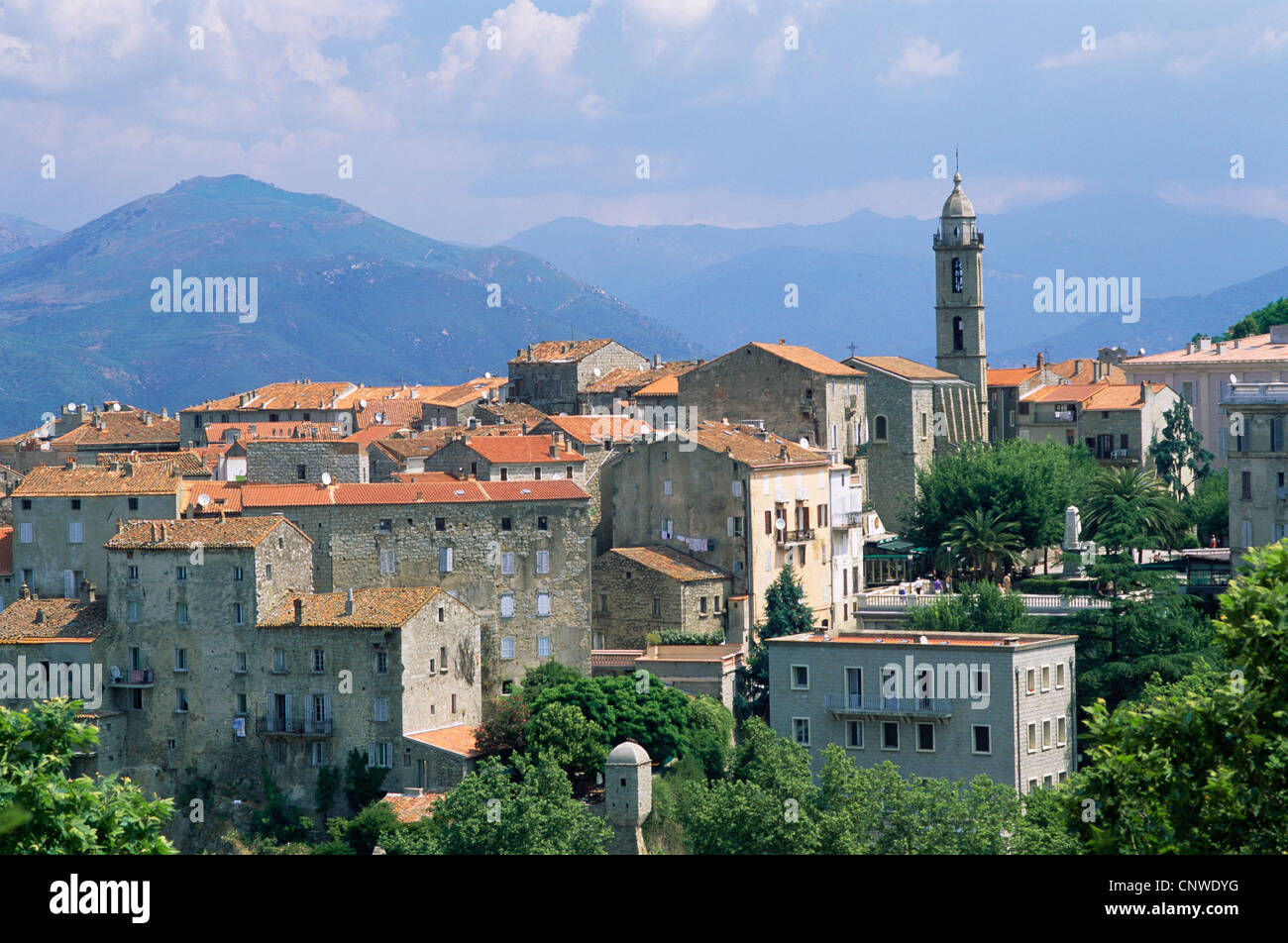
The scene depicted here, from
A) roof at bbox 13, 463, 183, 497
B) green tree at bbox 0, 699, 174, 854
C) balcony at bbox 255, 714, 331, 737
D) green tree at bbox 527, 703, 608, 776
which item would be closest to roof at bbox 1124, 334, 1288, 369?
green tree at bbox 527, 703, 608, 776

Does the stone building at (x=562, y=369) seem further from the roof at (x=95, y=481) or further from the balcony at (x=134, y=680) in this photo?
Result: the balcony at (x=134, y=680)

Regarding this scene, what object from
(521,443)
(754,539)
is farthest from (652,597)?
(521,443)

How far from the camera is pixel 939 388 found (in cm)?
7719

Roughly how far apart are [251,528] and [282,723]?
5.91 metres

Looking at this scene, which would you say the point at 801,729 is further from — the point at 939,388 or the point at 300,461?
the point at 939,388

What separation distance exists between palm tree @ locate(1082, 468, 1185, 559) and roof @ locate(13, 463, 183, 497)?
30689mm

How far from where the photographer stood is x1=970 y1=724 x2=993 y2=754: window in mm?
48594

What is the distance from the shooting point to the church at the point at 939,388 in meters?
73.2

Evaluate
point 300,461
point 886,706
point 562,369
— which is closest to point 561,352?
point 562,369

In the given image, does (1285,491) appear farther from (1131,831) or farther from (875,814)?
(1131,831)

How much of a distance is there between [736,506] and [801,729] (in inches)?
465

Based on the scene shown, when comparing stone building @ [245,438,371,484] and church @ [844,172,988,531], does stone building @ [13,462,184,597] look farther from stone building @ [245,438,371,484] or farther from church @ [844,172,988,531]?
church @ [844,172,988,531]

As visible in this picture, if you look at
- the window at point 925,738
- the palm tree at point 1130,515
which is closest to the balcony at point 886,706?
the window at point 925,738

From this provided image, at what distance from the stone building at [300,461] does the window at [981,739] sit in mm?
23711
